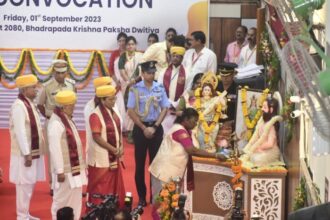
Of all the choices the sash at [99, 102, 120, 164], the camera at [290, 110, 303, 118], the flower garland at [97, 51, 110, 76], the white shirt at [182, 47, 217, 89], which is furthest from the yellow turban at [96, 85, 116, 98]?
the flower garland at [97, 51, 110, 76]

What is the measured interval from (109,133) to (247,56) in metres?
4.47

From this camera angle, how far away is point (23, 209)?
27.4 ft

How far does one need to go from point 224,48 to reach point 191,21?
86cm

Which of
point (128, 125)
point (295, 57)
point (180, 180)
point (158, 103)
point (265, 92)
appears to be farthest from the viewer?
point (128, 125)

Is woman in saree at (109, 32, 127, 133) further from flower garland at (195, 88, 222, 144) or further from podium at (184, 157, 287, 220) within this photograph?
podium at (184, 157, 287, 220)

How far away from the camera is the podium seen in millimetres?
7438

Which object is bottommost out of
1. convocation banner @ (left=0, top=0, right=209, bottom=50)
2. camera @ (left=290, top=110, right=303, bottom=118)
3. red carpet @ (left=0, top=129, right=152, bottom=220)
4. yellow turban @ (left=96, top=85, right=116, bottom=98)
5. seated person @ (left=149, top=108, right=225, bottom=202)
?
red carpet @ (left=0, top=129, right=152, bottom=220)

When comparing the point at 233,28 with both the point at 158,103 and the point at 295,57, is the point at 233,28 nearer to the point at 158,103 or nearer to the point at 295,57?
the point at 158,103

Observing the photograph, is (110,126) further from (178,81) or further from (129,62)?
(129,62)

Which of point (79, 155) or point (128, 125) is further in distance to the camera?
point (128, 125)

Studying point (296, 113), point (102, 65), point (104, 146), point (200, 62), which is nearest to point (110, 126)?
point (104, 146)

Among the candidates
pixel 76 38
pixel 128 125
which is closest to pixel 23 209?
pixel 128 125

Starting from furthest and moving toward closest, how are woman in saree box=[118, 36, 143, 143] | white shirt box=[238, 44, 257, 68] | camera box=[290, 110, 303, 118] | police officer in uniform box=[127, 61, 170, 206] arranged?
woman in saree box=[118, 36, 143, 143] < white shirt box=[238, 44, 257, 68] < police officer in uniform box=[127, 61, 170, 206] < camera box=[290, 110, 303, 118]

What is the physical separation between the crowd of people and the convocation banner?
113 inches
